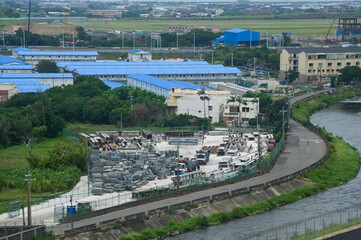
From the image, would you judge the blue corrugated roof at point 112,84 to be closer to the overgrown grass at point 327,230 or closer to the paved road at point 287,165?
the paved road at point 287,165

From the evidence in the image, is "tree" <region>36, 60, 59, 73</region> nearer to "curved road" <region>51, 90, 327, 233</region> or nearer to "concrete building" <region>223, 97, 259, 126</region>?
"concrete building" <region>223, 97, 259, 126</region>

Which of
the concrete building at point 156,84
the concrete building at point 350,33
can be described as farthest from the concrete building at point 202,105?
the concrete building at point 350,33

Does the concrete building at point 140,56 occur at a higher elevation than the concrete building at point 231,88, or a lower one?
higher

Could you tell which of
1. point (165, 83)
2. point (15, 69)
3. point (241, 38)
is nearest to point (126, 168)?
point (165, 83)

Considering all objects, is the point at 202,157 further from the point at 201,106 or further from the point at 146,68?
the point at 146,68

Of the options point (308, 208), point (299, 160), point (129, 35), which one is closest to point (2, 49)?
point (129, 35)

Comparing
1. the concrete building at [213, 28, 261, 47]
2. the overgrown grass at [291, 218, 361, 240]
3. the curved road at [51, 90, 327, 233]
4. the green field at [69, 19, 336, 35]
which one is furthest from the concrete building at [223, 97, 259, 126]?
the green field at [69, 19, 336, 35]
